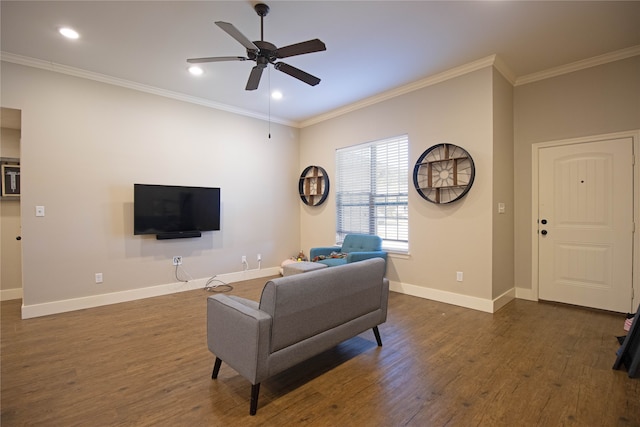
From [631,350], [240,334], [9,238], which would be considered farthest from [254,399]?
[9,238]

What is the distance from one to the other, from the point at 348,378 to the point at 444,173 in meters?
2.99

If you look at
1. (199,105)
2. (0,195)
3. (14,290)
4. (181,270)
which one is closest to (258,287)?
(181,270)

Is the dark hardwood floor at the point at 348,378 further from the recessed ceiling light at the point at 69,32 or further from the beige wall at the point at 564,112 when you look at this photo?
the recessed ceiling light at the point at 69,32

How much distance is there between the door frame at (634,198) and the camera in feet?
11.3

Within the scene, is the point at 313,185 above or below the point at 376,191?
above

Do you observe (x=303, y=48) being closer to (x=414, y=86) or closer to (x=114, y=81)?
(x=414, y=86)

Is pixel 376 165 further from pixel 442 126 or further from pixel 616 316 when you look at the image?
pixel 616 316

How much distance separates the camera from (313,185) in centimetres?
609

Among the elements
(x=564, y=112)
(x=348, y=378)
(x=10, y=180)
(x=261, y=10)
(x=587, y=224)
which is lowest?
(x=348, y=378)

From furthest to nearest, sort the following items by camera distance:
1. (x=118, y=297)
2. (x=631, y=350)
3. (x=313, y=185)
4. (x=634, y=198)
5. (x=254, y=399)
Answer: (x=313, y=185), (x=118, y=297), (x=634, y=198), (x=631, y=350), (x=254, y=399)

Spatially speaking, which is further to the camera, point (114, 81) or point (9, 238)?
point (9, 238)

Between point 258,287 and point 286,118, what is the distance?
10.8 feet

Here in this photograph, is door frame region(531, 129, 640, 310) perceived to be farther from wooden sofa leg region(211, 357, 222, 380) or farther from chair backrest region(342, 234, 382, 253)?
wooden sofa leg region(211, 357, 222, 380)

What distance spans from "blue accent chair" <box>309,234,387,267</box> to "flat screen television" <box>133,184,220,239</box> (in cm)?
185
